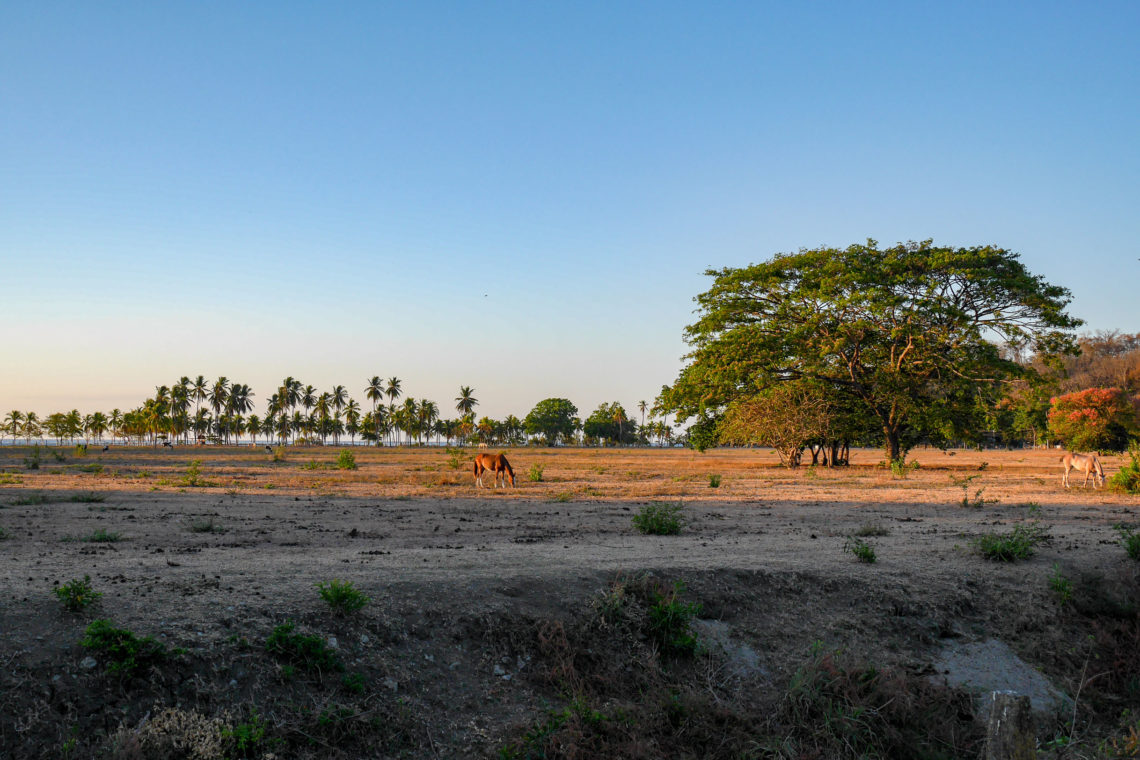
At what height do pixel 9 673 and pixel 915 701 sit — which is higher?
pixel 9 673

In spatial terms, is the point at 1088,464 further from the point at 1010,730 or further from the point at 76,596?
the point at 76,596

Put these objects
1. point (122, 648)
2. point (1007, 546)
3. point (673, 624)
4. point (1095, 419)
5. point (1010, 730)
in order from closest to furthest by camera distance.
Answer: point (1010, 730), point (122, 648), point (673, 624), point (1007, 546), point (1095, 419)

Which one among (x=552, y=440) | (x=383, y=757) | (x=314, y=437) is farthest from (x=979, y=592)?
(x=314, y=437)

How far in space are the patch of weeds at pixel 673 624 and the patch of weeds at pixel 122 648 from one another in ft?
16.9

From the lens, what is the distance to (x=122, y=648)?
6.15m

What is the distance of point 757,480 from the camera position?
101 feet

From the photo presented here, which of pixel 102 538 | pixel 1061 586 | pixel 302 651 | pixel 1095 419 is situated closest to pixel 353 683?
pixel 302 651

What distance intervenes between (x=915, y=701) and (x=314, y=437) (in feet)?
568

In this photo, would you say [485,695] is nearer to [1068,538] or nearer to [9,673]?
[9,673]

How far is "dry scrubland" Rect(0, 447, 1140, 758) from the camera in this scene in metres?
6.17

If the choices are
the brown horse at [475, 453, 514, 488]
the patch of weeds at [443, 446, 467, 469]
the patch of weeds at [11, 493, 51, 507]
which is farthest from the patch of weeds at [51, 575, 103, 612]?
the patch of weeds at [443, 446, 467, 469]

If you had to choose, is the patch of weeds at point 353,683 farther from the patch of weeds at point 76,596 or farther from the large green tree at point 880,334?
the large green tree at point 880,334

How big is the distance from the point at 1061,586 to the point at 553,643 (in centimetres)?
782

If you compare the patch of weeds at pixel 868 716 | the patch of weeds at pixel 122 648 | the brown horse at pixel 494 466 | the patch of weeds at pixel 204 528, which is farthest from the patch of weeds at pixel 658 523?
the brown horse at pixel 494 466
